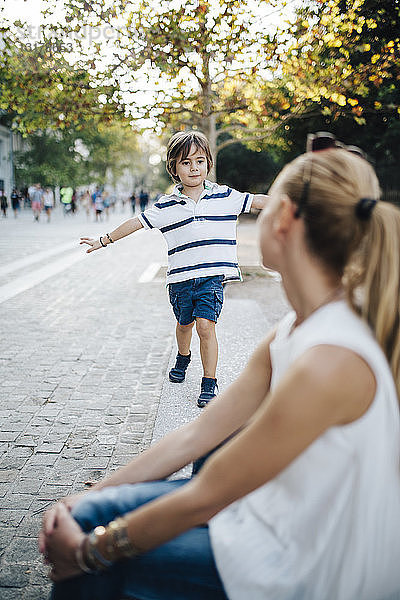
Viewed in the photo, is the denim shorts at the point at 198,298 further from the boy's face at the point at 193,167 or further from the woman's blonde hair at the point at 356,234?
the woman's blonde hair at the point at 356,234

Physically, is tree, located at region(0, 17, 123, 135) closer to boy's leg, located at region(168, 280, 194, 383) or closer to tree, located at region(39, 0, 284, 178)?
tree, located at region(39, 0, 284, 178)

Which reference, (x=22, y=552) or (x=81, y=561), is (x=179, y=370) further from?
(x=81, y=561)

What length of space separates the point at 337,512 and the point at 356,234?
62cm

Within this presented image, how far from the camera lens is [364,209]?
1342mm

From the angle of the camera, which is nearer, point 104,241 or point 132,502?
point 132,502

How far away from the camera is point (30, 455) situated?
3475mm

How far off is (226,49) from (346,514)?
8.49 m

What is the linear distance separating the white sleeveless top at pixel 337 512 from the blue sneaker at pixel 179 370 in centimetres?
335

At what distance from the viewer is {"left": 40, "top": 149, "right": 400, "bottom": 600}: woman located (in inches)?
49.8

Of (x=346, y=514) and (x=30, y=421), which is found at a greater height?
(x=346, y=514)

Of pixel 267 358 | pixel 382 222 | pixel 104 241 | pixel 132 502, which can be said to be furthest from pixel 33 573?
pixel 104 241

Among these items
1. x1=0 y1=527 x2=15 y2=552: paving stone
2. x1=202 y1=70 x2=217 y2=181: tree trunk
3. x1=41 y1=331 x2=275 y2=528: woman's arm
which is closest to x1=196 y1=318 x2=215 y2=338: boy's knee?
x1=0 y1=527 x2=15 y2=552: paving stone

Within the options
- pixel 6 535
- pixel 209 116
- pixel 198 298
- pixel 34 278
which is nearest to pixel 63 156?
pixel 34 278

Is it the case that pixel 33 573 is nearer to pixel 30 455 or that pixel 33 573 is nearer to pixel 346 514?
pixel 30 455
